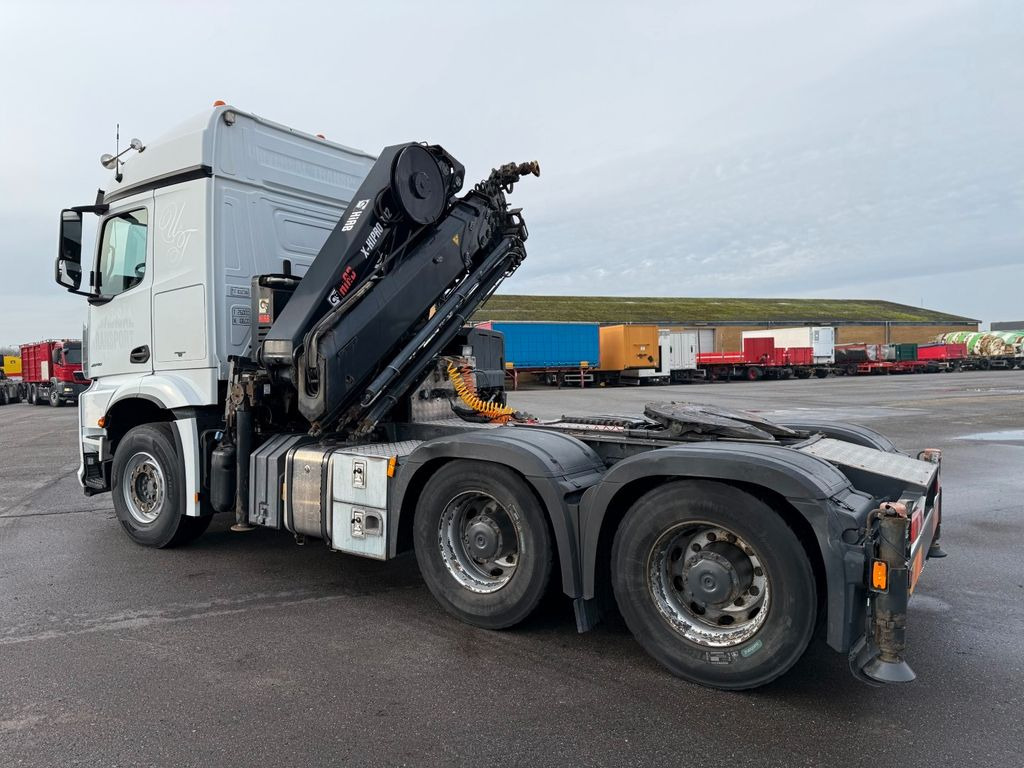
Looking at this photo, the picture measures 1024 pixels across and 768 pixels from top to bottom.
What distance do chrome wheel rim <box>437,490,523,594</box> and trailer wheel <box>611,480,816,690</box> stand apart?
728mm

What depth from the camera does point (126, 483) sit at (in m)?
6.05

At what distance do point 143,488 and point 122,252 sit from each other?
2098mm

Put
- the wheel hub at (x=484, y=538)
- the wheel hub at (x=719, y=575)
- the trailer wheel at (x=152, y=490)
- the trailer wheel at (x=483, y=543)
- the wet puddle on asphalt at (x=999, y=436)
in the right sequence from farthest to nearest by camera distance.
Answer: the wet puddle on asphalt at (x=999, y=436), the trailer wheel at (x=152, y=490), the wheel hub at (x=484, y=538), the trailer wheel at (x=483, y=543), the wheel hub at (x=719, y=575)

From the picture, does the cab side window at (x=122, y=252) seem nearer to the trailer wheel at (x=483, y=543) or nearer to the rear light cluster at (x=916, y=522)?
the trailer wheel at (x=483, y=543)

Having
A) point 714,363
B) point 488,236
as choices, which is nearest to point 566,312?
point 714,363

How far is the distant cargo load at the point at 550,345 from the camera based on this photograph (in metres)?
35.2

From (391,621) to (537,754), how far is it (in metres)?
1.67

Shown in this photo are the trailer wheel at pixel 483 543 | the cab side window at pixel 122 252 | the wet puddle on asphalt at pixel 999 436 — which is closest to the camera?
the trailer wheel at pixel 483 543

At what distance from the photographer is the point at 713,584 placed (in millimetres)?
3225

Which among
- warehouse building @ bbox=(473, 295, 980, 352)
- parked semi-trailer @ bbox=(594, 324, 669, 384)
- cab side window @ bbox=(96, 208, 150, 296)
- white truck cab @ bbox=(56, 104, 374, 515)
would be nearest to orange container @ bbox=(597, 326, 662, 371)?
parked semi-trailer @ bbox=(594, 324, 669, 384)

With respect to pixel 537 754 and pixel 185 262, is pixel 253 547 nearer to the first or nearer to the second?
pixel 185 262

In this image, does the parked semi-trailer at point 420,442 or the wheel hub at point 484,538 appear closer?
the parked semi-trailer at point 420,442

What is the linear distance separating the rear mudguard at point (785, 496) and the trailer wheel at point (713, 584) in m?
0.10

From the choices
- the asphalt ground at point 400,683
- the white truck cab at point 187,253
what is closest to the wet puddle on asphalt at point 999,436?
the asphalt ground at point 400,683
